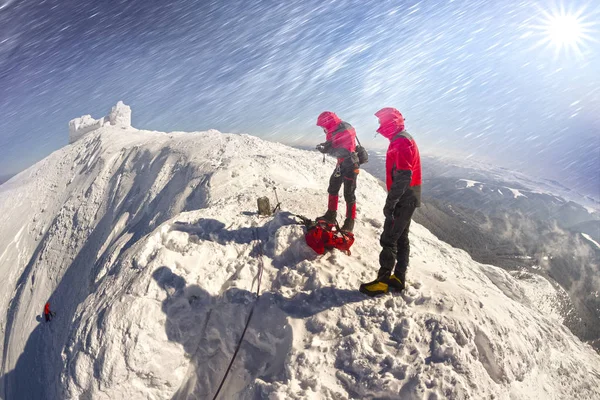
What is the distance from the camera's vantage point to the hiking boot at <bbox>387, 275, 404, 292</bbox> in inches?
199

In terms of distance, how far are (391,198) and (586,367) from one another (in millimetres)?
5884

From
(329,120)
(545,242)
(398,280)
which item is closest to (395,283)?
(398,280)

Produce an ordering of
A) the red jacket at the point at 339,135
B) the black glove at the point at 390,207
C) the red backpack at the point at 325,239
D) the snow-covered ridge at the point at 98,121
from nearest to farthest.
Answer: the black glove at the point at 390,207 < the red backpack at the point at 325,239 < the red jacket at the point at 339,135 < the snow-covered ridge at the point at 98,121

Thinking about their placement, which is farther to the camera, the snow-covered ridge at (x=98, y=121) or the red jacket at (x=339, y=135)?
the snow-covered ridge at (x=98, y=121)

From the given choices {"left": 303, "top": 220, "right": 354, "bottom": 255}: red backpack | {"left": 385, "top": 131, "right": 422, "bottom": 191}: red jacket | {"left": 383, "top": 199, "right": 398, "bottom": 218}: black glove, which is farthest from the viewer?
{"left": 303, "top": 220, "right": 354, "bottom": 255}: red backpack

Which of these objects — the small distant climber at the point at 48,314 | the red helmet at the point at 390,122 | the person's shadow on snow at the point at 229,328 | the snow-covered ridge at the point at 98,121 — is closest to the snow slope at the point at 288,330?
the person's shadow on snow at the point at 229,328

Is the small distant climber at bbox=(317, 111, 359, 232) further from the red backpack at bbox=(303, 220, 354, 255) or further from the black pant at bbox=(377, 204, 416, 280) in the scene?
the black pant at bbox=(377, 204, 416, 280)

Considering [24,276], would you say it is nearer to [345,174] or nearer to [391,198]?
[345,174]

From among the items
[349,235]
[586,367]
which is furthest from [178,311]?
[586,367]

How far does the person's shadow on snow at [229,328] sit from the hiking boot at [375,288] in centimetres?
16

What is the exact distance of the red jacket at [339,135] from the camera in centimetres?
650

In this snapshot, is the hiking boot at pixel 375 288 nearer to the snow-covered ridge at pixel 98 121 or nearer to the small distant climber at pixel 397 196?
the small distant climber at pixel 397 196

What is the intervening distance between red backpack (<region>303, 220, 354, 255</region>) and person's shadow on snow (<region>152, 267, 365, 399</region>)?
3.28 feet

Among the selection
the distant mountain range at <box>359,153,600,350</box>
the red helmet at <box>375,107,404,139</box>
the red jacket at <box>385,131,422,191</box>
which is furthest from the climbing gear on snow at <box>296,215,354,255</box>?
the distant mountain range at <box>359,153,600,350</box>
